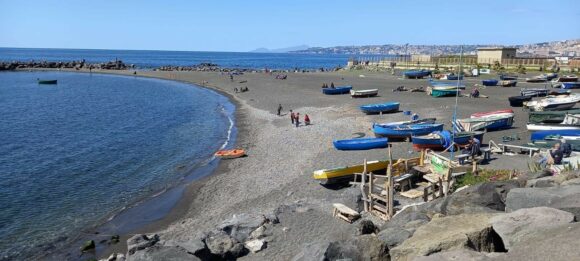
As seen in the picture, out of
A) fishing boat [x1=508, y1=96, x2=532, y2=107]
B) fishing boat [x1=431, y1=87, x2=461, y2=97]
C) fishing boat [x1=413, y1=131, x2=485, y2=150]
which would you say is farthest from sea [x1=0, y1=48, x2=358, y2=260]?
fishing boat [x1=508, y1=96, x2=532, y2=107]

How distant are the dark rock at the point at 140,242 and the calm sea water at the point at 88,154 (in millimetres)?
4321

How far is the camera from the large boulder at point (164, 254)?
1398 cm

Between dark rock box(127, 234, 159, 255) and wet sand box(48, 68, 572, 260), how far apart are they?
110 cm

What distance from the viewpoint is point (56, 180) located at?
27031mm

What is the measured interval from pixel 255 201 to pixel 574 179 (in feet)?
42.6

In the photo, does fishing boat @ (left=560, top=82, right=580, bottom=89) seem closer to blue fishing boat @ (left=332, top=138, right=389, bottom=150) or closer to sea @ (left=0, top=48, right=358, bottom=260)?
blue fishing boat @ (left=332, top=138, right=389, bottom=150)

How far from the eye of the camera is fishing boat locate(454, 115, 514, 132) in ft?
105

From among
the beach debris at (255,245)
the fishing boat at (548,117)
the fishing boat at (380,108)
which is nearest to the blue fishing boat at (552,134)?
the fishing boat at (548,117)

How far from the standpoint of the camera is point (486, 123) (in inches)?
1288

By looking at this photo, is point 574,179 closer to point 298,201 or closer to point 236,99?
point 298,201

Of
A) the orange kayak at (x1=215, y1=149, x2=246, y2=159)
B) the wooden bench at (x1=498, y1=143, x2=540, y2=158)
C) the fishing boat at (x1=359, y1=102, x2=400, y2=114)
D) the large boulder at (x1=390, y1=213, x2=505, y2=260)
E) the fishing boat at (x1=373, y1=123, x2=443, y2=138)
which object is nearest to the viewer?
the large boulder at (x1=390, y1=213, x2=505, y2=260)

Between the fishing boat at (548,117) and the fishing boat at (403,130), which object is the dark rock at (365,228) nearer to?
the fishing boat at (403,130)

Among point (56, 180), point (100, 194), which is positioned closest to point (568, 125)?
point (100, 194)

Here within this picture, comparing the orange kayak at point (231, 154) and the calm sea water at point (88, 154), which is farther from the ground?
the orange kayak at point (231, 154)
